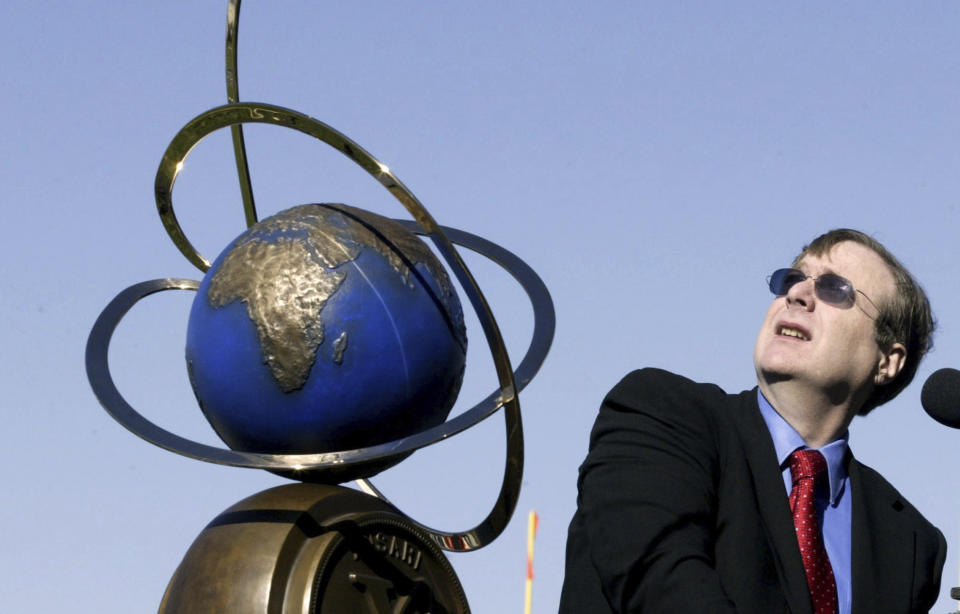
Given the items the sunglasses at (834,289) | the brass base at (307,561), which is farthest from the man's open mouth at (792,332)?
the brass base at (307,561)

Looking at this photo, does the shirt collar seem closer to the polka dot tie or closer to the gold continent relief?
the polka dot tie

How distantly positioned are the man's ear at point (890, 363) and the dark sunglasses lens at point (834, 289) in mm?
253

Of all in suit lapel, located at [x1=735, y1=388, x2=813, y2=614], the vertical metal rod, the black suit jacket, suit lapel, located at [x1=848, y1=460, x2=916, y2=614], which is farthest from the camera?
the vertical metal rod

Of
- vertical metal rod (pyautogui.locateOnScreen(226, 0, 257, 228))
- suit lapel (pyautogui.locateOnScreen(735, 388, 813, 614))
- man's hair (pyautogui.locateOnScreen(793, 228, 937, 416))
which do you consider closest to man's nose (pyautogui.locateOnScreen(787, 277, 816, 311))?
man's hair (pyautogui.locateOnScreen(793, 228, 937, 416))

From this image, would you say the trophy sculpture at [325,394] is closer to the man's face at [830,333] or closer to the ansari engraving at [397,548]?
the ansari engraving at [397,548]

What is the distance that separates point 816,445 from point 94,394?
10.4ft

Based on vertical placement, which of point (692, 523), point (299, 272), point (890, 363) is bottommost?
point (692, 523)

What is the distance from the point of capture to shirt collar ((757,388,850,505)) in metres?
4.22

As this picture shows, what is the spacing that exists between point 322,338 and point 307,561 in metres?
0.85

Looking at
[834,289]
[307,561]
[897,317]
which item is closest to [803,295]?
[834,289]

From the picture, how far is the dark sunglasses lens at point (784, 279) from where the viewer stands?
15.1 ft

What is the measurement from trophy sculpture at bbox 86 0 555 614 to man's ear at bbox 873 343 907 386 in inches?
56.6

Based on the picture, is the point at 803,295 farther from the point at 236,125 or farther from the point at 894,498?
the point at 236,125

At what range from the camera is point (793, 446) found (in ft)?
13.9
